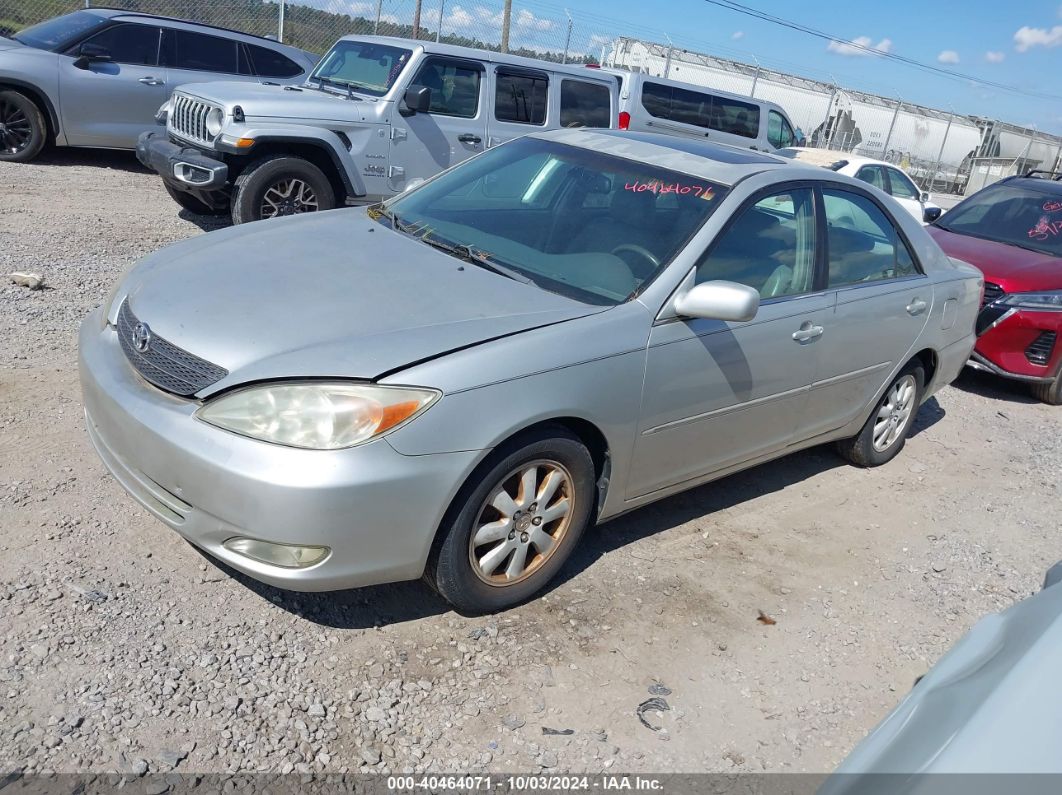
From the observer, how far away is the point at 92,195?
9.29m

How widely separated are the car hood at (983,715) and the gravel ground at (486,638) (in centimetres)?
100

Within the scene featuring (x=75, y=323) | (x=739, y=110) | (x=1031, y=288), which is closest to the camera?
(x=75, y=323)

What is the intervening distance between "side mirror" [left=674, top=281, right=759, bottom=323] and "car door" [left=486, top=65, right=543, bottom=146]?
5.84 meters

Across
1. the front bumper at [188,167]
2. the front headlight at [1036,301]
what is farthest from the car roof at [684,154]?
the front bumper at [188,167]

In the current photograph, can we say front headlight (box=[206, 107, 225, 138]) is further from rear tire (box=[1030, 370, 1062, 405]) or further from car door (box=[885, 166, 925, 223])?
car door (box=[885, 166, 925, 223])

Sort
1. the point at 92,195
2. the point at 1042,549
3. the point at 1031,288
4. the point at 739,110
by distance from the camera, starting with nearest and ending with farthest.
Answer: the point at 1042,549
the point at 1031,288
the point at 92,195
the point at 739,110

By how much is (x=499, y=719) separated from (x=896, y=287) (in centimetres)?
325

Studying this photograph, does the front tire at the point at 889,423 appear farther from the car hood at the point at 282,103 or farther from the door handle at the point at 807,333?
the car hood at the point at 282,103

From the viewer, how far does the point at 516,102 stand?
30.0 ft

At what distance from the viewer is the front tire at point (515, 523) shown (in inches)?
121

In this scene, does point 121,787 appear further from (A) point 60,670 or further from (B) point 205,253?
(B) point 205,253

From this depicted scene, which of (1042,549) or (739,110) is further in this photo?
(739,110)

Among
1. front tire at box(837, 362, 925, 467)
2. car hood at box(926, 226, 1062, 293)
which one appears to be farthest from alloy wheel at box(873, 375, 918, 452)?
car hood at box(926, 226, 1062, 293)

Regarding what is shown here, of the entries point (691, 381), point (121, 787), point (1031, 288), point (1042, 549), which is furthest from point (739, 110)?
point (121, 787)
